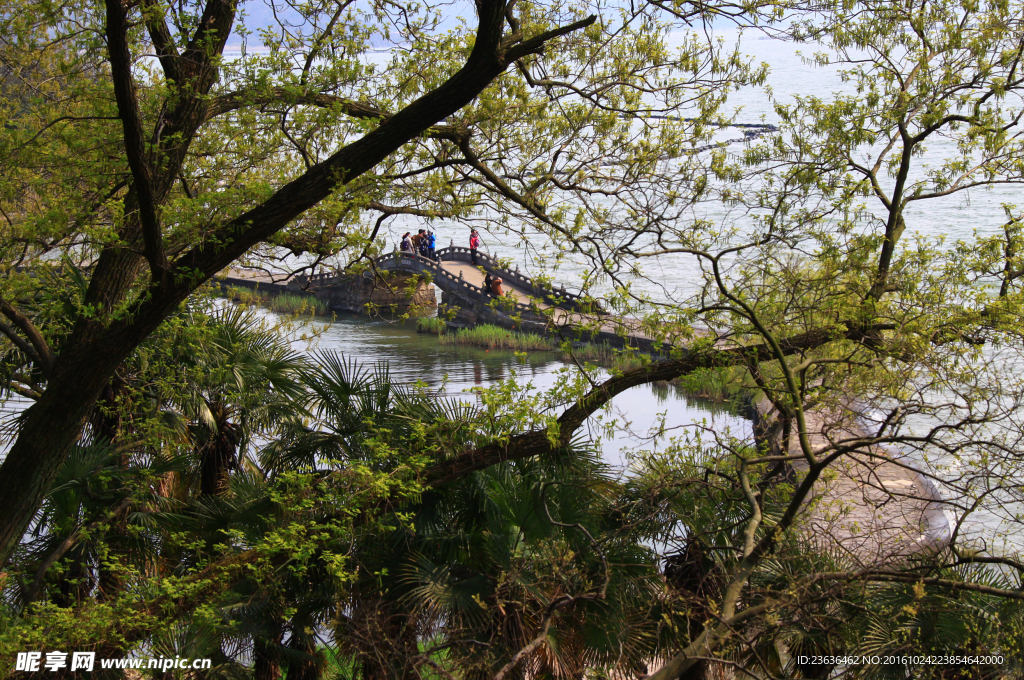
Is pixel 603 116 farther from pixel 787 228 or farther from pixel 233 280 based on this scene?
pixel 233 280

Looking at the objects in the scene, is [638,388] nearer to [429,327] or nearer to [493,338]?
[493,338]

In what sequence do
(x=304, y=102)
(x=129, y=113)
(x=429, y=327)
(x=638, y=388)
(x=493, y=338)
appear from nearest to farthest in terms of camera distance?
(x=129, y=113), (x=304, y=102), (x=638, y=388), (x=493, y=338), (x=429, y=327)

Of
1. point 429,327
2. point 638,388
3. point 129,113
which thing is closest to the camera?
point 129,113

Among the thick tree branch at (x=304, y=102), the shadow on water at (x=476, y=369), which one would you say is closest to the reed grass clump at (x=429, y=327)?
the shadow on water at (x=476, y=369)

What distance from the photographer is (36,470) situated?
195 inches

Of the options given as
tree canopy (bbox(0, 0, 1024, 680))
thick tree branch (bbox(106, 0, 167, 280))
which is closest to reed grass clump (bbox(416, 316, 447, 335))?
tree canopy (bbox(0, 0, 1024, 680))

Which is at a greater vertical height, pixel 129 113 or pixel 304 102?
pixel 304 102

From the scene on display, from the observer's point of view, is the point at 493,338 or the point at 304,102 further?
the point at 493,338

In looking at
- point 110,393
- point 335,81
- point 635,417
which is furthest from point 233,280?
point 335,81

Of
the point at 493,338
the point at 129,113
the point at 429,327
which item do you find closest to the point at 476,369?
the point at 493,338

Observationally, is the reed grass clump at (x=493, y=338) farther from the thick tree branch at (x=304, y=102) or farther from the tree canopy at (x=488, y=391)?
the thick tree branch at (x=304, y=102)

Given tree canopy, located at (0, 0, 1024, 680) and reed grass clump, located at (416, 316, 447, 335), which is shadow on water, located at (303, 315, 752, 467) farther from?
tree canopy, located at (0, 0, 1024, 680)

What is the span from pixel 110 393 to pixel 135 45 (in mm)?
3707

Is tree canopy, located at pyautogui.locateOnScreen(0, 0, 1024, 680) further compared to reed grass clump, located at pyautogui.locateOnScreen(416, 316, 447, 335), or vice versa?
reed grass clump, located at pyautogui.locateOnScreen(416, 316, 447, 335)
